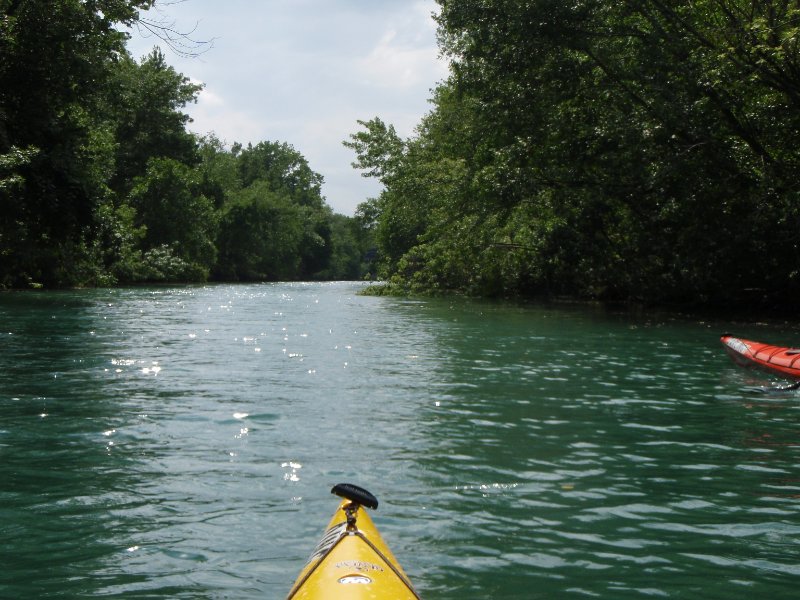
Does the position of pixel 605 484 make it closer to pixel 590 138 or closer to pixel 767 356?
pixel 767 356

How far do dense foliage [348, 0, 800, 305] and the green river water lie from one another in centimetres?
813

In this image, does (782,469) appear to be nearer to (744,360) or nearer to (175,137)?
(744,360)

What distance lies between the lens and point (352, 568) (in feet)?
12.3

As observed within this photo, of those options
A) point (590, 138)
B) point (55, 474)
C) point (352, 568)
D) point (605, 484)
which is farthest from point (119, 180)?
point (352, 568)

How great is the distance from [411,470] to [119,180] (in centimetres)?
6115

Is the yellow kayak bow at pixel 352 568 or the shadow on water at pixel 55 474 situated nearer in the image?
the yellow kayak bow at pixel 352 568

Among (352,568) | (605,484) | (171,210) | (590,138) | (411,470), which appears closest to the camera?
(352,568)

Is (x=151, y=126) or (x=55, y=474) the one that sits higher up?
(x=151, y=126)

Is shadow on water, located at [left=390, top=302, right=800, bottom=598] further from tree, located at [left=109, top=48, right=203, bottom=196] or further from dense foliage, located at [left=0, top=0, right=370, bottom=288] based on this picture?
tree, located at [left=109, top=48, right=203, bottom=196]

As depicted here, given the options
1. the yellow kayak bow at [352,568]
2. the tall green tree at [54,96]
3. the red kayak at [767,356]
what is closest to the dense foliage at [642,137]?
the red kayak at [767,356]

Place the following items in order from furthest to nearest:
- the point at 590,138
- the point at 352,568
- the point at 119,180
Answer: the point at 119,180 → the point at 590,138 → the point at 352,568

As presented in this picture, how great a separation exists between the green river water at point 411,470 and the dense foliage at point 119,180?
10.7 metres

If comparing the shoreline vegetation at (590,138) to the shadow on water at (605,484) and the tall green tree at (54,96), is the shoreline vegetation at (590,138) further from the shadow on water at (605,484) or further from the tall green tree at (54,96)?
the shadow on water at (605,484)

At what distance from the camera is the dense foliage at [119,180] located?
23.5 m
